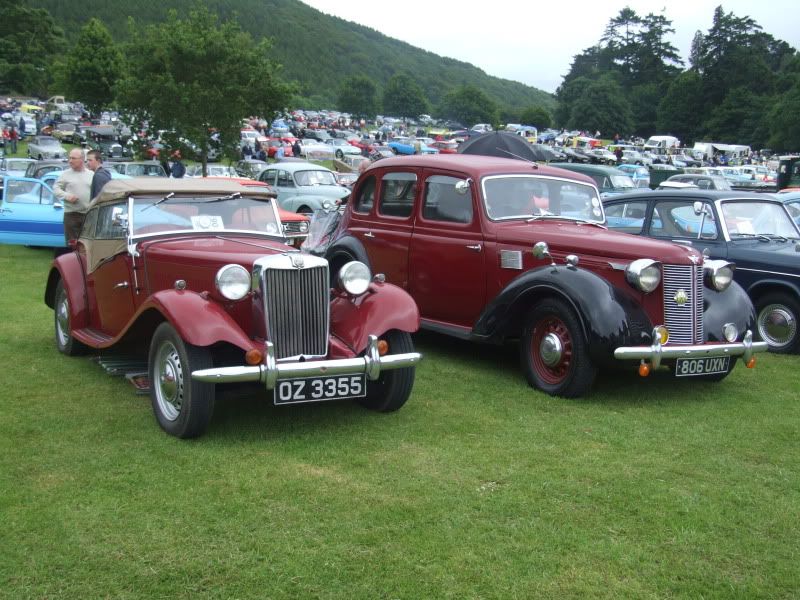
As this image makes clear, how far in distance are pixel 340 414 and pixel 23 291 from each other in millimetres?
6870

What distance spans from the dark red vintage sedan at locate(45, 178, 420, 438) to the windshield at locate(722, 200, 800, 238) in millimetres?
4857

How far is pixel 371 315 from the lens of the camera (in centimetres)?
581

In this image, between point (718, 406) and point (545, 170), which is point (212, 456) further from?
point (545, 170)

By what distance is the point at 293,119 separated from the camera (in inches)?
3755

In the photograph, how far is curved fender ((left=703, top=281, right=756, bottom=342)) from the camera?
6.79 meters

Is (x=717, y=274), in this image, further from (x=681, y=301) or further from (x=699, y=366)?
(x=699, y=366)

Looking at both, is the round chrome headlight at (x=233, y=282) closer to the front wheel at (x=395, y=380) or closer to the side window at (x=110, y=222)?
the front wheel at (x=395, y=380)

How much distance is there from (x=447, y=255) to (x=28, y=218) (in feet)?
30.3

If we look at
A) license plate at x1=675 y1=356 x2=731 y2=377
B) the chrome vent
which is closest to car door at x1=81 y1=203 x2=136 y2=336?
the chrome vent

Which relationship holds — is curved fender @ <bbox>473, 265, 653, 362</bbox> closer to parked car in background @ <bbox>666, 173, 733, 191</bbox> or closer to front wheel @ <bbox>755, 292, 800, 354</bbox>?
front wheel @ <bbox>755, 292, 800, 354</bbox>

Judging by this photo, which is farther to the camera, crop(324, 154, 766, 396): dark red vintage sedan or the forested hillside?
the forested hillside

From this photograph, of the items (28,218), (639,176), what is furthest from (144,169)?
(639,176)

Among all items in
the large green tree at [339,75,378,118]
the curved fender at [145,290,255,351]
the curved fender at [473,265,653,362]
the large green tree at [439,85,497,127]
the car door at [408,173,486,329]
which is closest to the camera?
the curved fender at [145,290,255,351]

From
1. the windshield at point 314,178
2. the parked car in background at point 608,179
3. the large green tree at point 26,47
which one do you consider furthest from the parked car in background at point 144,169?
the large green tree at point 26,47
